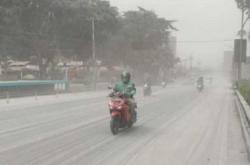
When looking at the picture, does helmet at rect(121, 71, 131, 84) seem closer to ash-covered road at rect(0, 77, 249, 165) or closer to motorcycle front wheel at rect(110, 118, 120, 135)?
ash-covered road at rect(0, 77, 249, 165)

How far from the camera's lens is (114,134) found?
623 inches

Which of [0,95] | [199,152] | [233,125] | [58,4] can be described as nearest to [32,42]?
[58,4]

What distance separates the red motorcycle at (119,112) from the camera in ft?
52.7

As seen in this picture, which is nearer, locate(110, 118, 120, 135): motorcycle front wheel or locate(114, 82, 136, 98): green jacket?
locate(110, 118, 120, 135): motorcycle front wheel

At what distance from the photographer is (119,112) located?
16469 mm

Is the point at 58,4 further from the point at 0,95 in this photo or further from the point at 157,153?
the point at 157,153

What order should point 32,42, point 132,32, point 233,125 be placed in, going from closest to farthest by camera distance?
1. point 233,125
2. point 32,42
3. point 132,32

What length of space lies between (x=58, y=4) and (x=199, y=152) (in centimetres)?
5234

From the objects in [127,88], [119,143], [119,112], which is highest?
[127,88]

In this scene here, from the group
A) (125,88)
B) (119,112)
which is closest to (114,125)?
(119,112)

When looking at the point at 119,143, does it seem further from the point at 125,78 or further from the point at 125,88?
the point at 125,78

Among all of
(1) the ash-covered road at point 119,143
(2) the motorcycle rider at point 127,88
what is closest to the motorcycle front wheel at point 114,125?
(1) the ash-covered road at point 119,143

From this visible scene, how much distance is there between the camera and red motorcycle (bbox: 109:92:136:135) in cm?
1606


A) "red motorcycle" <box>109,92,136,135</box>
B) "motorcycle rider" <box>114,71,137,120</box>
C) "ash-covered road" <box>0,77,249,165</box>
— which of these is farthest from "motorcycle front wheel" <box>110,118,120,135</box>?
"motorcycle rider" <box>114,71,137,120</box>
